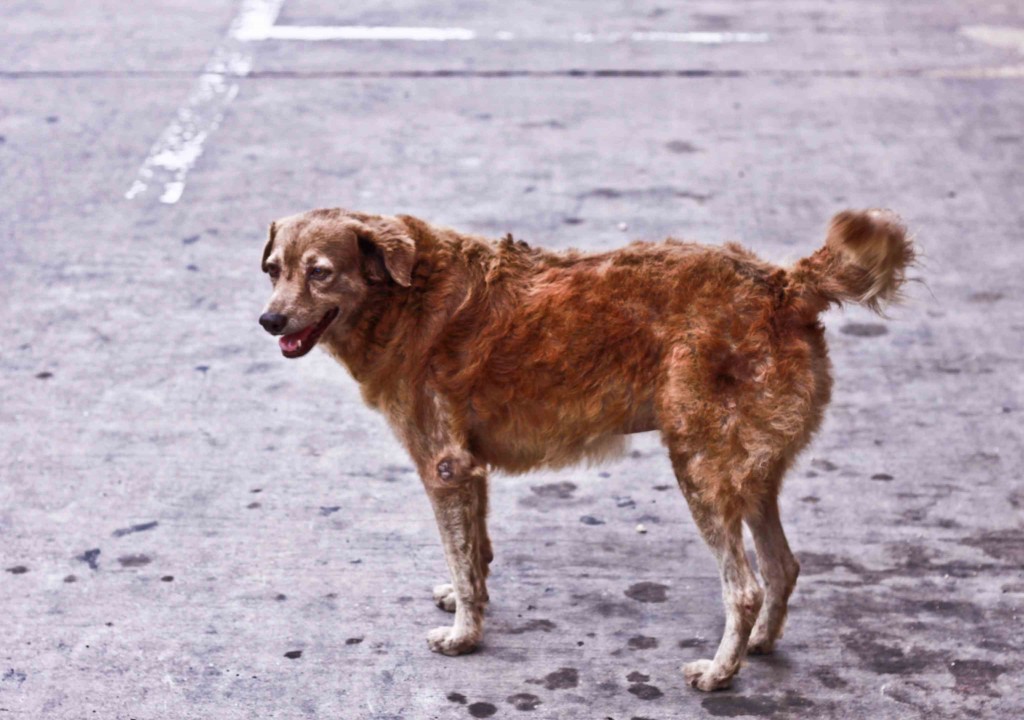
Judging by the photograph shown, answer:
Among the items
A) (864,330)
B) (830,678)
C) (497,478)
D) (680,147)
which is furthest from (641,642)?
(680,147)

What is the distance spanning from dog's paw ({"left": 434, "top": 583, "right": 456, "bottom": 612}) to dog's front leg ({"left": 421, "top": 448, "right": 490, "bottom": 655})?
164mm

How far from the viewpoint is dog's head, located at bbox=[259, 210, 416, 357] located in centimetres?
449

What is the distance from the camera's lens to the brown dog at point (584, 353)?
4.39m

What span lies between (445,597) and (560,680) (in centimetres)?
59

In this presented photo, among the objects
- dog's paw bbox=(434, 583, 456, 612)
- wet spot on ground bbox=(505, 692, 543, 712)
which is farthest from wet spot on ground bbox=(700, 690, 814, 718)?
dog's paw bbox=(434, 583, 456, 612)

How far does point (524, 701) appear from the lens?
4.41 metres

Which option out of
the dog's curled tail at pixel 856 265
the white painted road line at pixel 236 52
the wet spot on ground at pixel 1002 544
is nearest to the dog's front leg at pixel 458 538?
the dog's curled tail at pixel 856 265

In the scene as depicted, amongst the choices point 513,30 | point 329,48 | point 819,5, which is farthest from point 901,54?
point 329,48

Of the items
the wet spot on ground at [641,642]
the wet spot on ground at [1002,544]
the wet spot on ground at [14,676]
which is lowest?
the wet spot on ground at [14,676]

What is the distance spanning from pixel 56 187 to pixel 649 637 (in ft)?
16.0

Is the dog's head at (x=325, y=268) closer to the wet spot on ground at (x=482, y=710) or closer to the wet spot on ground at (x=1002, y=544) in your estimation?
the wet spot on ground at (x=482, y=710)

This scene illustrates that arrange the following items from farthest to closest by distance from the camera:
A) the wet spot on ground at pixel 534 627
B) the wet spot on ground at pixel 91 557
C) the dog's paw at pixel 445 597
A: 1. the wet spot on ground at pixel 91 557
2. the dog's paw at pixel 445 597
3. the wet spot on ground at pixel 534 627

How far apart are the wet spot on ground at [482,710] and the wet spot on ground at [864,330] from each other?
3.15 m

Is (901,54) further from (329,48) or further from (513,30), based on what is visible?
(329,48)
